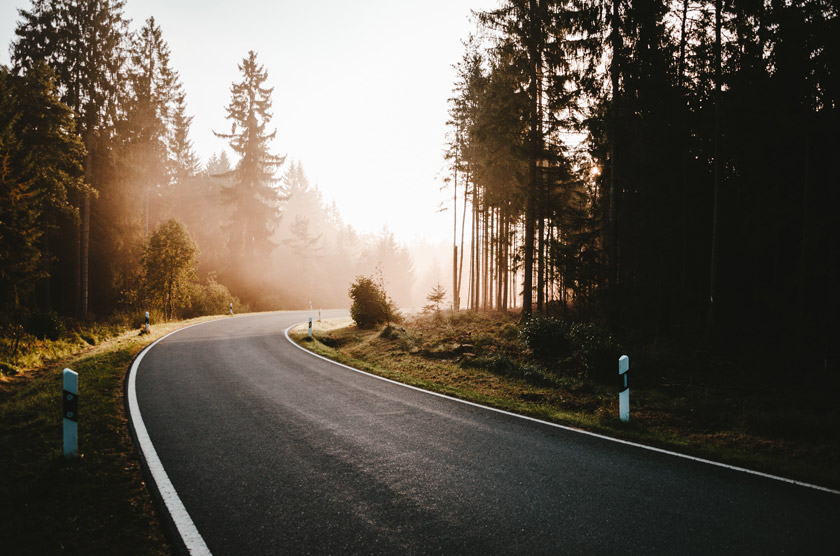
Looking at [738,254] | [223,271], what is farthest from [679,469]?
[223,271]

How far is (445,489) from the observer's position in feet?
14.6

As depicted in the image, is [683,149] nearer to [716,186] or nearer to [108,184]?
[716,186]

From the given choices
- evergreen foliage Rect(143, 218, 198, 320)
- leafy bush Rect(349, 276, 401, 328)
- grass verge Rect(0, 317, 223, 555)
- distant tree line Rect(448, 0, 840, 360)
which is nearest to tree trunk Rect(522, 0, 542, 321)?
distant tree line Rect(448, 0, 840, 360)

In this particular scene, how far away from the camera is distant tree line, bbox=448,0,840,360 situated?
1362cm

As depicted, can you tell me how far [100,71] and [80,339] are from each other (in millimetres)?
16150

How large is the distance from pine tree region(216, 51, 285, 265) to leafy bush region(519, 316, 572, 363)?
Answer: 35.1 meters

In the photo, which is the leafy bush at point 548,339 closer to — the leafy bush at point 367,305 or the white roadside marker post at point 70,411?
the leafy bush at point 367,305

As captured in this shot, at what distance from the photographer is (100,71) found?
22.5 meters

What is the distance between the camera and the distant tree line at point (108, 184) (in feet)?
53.1

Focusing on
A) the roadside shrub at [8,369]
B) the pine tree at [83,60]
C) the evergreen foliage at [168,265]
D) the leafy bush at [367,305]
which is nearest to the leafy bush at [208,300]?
the evergreen foliage at [168,265]

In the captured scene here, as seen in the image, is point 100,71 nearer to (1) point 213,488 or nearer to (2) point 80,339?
(2) point 80,339

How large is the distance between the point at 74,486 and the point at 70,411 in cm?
98

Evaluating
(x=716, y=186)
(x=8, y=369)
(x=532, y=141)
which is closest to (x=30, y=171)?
(x=8, y=369)

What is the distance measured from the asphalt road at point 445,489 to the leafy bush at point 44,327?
1277 centimetres
